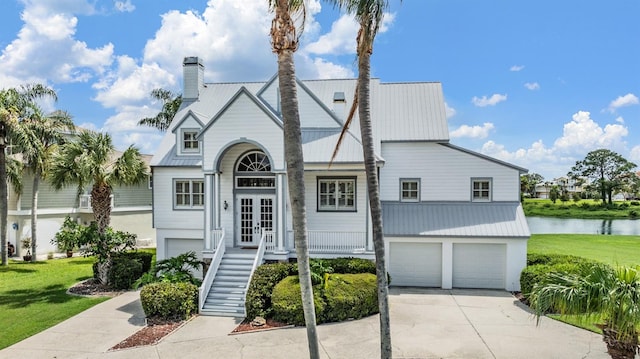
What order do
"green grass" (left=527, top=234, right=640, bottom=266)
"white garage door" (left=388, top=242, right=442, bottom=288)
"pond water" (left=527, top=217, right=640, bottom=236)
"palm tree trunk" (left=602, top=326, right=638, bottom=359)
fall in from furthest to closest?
"pond water" (left=527, top=217, right=640, bottom=236)
"green grass" (left=527, top=234, right=640, bottom=266)
"white garage door" (left=388, top=242, right=442, bottom=288)
"palm tree trunk" (left=602, top=326, right=638, bottom=359)

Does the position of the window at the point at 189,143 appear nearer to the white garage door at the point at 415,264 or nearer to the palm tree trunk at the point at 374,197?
the white garage door at the point at 415,264

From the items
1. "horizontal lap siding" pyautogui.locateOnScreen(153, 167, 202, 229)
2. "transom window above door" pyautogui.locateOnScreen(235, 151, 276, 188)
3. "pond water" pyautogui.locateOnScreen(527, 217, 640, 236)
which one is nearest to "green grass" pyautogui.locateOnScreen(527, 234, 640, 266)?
"pond water" pyautogui.locateOnScreen(527, 217, 640, 236)

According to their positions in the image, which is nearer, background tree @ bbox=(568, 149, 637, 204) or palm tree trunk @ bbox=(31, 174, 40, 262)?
palm tree trunk @ bbox=(31, 174, 40, 262)

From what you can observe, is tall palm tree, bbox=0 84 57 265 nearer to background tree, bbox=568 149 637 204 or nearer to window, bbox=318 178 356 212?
window, bbox=318 178 356 212

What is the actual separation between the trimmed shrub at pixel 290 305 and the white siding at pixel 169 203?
775 centimetres

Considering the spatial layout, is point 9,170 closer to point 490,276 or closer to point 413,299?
point 413,299

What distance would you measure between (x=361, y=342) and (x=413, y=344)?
1387 mm

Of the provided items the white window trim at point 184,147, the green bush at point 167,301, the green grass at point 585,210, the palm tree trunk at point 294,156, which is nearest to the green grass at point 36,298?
the green bush at point 167,301

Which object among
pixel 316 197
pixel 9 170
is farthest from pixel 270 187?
pixel 9 170

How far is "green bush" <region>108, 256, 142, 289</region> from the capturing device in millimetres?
17406

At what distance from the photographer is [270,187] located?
712 inches

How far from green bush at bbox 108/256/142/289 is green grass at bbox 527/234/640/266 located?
855 inches

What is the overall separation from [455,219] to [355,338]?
8833 millimetres

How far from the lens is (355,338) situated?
11.5 m
